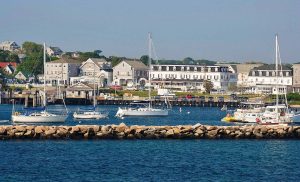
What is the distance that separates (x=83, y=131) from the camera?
5341cm

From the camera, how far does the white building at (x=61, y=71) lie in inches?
7057

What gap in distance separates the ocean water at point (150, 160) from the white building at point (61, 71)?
416 ft

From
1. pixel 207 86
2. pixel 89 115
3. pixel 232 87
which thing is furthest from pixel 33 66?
pixel 89 115

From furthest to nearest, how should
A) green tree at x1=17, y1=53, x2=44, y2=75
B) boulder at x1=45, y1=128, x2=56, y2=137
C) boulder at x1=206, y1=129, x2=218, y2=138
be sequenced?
green tree at x1=17, y1=53, x2=44, y2=75 → boulder at x1=206, y1=129, x2=218, y2=138 → boulder at x1=45, y1=128, x2=56, y2=137

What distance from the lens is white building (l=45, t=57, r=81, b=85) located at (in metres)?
179

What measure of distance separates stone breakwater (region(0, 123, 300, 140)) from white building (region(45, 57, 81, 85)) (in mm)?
123513

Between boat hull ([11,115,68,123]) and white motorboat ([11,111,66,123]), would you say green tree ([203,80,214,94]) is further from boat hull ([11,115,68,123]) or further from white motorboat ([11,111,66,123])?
boat hull ([11,115,68,123])

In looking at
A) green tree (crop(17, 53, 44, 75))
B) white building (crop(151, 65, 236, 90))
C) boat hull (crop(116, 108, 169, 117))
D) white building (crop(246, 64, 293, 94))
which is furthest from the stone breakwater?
green tree (crop(17, 53, 44, 75))

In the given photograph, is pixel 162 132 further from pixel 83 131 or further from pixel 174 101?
pixel 174 101

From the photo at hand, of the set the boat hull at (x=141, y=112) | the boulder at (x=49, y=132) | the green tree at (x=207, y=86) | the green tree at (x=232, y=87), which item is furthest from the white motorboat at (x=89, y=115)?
the green tree at (x=232, y=87)

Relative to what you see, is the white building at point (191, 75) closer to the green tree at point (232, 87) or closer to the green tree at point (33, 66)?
the green tree at point (232, 87)

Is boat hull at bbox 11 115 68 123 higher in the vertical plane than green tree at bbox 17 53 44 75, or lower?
lower

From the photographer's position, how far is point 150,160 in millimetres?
44531

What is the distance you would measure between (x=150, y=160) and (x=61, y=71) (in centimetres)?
13524
